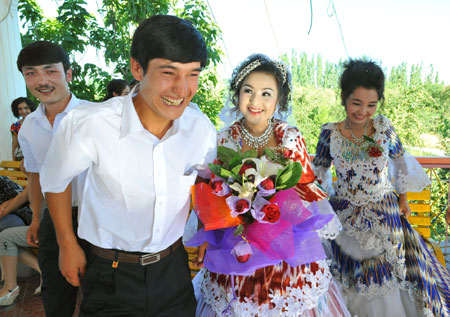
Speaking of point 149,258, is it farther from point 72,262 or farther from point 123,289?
point 72,262

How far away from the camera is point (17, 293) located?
283cm

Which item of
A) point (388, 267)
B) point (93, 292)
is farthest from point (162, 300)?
point (388, 267)

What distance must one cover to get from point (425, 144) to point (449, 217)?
1099 centimetres

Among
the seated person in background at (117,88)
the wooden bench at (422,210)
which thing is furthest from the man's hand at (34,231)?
→ the wooden bench at (422,210)

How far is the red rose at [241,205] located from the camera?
1368 millimetres

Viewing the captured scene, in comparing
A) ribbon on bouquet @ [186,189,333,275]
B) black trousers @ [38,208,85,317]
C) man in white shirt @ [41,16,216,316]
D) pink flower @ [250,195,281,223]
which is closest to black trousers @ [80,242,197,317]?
man in white shirt @ [41,16,216,316]

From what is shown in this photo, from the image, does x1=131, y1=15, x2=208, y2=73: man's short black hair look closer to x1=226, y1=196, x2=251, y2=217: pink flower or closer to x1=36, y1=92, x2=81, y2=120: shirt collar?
x1=226, y1=196, x2=251, y2=217: pink flower

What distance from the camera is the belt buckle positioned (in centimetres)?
139

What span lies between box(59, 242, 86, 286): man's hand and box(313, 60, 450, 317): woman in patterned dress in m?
1.58

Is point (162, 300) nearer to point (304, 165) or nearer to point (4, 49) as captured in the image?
point (304, 165)

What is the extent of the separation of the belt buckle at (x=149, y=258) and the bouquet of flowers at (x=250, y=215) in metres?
0.17

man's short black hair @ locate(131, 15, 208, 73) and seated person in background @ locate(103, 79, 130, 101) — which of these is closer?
man's short black hair @ locate(131, 15, 208, 73)

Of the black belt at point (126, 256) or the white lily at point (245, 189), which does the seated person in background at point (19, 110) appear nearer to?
the black belt at point (126, 256)

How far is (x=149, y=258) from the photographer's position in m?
1.40
